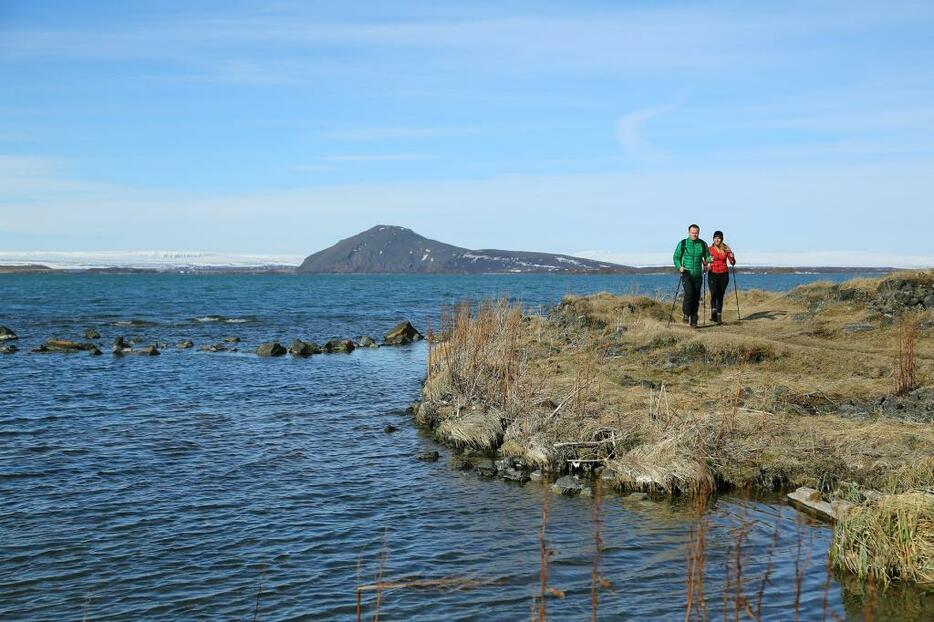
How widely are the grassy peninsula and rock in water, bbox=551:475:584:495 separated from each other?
58 cm

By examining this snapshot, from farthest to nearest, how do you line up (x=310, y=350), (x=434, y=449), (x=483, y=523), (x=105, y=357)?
(x=310, y=350)
(x=105, y=357)
(x=434, y=449)
(x=483, y=523)

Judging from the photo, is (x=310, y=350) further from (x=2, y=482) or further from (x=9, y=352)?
(x=2, y=482)

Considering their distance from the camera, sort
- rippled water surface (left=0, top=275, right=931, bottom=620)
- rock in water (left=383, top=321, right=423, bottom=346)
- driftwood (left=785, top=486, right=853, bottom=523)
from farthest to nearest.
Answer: rock in water (left=383, top=321, right=423, bottom=346)
driftwood (left=785, top=486, right=853, bottom=523)
rippled water surface (left=0, top=275, right=931, bottom=620)

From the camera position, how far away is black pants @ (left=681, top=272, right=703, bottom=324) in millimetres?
22359

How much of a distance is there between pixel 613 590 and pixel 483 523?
2875 millimetres

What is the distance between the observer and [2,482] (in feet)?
44.0

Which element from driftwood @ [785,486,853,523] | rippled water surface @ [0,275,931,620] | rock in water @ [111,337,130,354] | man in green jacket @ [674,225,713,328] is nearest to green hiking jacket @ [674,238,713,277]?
man in green jacket @ [674,225,713,328]

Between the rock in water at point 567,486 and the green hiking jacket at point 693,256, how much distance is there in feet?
35.9

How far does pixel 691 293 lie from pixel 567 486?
457 inches

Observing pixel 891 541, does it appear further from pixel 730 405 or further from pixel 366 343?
pixel 366 343

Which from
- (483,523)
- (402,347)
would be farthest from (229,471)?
(402,347)

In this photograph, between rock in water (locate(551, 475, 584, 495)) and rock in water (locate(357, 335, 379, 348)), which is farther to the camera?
rock in water (locate(357, 335, 379, 348))

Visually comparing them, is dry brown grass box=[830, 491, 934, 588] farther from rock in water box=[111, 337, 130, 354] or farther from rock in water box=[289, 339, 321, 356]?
rock in water box=[111, 337, 130, 354]

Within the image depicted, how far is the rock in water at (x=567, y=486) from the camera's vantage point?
40.4 ft
